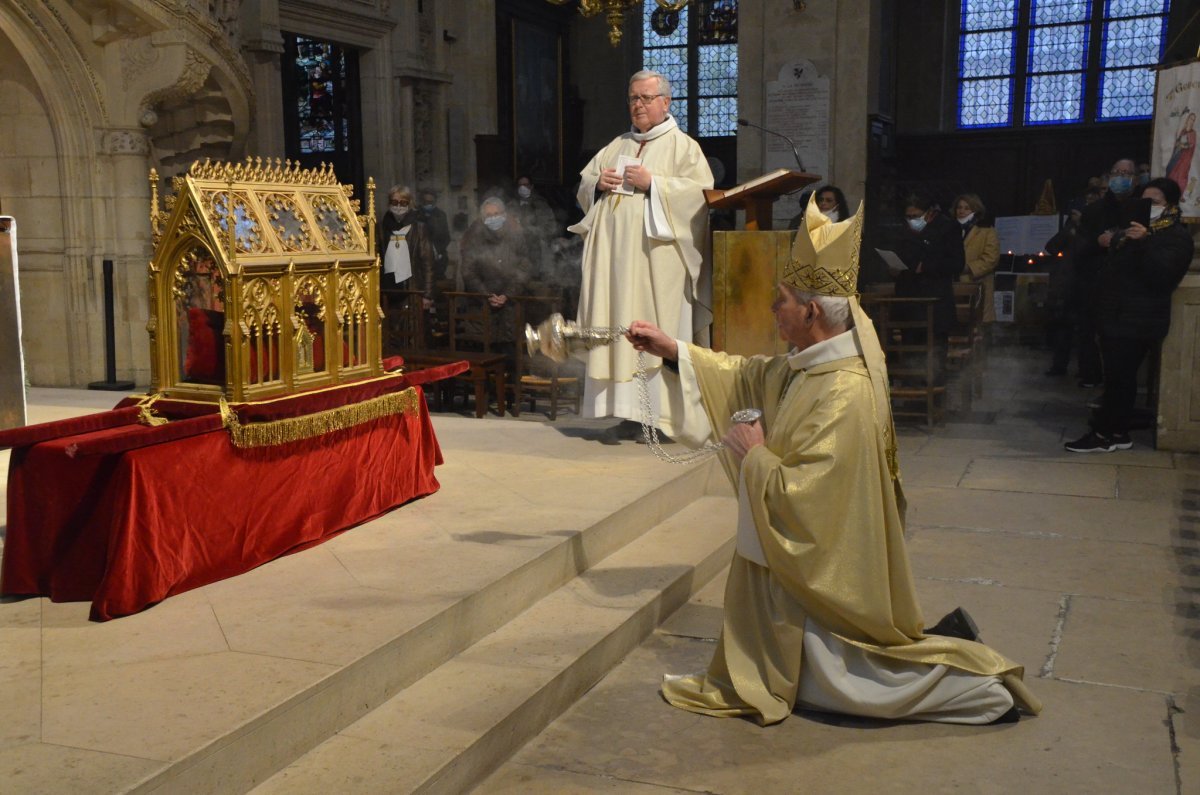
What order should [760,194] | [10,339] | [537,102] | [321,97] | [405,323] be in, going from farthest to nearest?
[537,102], [321,97], [405,323], [760,194], [10,339]

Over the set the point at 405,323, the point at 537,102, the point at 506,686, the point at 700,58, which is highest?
the point at 700,58

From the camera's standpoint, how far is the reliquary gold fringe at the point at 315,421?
4184mm

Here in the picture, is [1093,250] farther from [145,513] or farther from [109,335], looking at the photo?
[145,513]

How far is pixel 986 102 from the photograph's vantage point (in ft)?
55.7

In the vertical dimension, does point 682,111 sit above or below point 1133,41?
below

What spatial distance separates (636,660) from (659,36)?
15.1 m

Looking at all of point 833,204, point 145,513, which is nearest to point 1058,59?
point 833,204

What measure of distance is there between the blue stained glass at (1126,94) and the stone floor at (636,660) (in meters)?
11.8

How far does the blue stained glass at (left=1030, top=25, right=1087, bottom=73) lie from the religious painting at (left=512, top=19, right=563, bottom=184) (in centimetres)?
658

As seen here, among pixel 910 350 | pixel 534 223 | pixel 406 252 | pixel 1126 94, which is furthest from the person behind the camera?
pixel 1126 94

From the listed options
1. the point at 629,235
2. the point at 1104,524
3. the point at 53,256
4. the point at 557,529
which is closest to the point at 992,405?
the point at 1104,524

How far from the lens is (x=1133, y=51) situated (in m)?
16.1

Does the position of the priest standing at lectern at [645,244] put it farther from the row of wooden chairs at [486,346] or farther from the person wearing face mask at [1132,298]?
the person wearing face mask at [1132,298]

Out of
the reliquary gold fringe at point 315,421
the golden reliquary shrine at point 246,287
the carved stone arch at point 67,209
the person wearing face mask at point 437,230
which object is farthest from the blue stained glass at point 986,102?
the golden reliquary shrine at point 246,287
